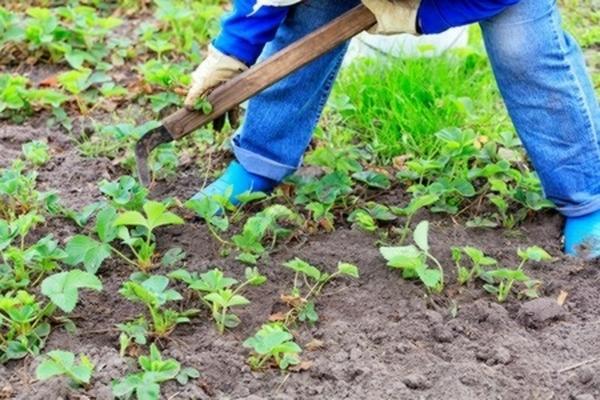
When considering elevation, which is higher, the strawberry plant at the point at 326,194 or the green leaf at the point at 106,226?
the green leaf at the point at 106,226

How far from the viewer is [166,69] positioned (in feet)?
12.3

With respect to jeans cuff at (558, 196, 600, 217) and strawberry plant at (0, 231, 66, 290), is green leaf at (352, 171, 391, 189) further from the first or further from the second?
strawberry plant at (0, 231, 66, 290)

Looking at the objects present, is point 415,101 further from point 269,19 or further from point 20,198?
point 20,198

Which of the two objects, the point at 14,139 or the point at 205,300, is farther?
the point at 14,139

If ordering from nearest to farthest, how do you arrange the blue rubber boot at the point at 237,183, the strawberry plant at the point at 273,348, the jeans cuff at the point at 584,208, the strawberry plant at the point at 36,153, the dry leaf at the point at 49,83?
the strawberry plant at the point at 273,348 → the jeans cuff at the point at 584,208 → the blue rubber boot at the point at 237,183 → the strawberry plant at the point at 36,153 → the dry leaf at the point at 49,83

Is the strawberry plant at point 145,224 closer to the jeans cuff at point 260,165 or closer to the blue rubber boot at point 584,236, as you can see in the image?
the jeans cuff at point 260,165

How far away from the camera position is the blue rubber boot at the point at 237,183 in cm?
321

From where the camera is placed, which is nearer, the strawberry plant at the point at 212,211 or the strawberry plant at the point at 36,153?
the strawberry plant at the point at 212,211

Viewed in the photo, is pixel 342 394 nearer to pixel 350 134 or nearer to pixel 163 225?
pixel 163 225

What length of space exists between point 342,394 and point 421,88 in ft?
4.86

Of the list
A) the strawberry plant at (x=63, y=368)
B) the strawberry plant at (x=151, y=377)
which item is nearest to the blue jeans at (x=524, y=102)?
the strawberry plant at (x=151, y=377)

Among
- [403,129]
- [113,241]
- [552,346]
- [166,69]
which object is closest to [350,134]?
[403,129]

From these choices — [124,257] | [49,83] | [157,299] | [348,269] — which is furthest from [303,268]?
[49,83]

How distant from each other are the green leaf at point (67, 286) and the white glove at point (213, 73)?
0.62 m
